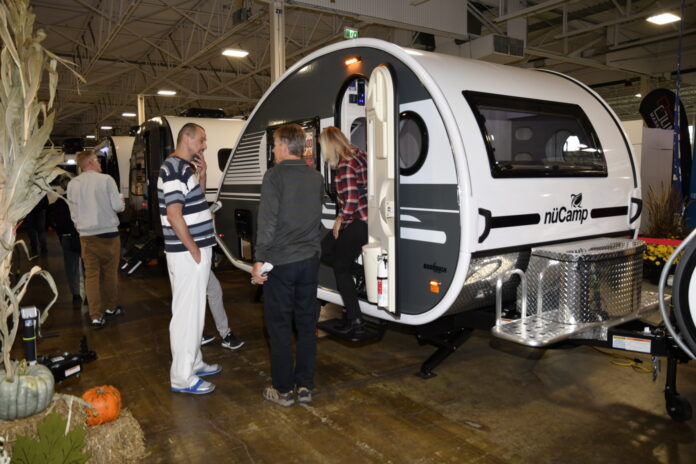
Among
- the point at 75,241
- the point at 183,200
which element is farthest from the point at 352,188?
the point at 75,241

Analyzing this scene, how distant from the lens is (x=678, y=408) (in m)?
3.60

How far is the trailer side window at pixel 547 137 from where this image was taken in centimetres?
420

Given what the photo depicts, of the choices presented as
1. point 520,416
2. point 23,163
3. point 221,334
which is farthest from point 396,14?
point 23,163

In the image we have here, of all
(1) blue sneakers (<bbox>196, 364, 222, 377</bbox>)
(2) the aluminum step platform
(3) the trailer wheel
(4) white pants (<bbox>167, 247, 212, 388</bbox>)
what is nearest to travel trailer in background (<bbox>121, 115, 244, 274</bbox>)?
(1) blue sneakers (<bbox>196, 364, 222, 377</bbox>)

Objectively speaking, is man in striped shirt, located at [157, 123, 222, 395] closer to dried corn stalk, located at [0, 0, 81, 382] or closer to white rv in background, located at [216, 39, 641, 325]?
white rv in background, located at [216, 39, 641, 325]

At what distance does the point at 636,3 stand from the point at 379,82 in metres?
11.5

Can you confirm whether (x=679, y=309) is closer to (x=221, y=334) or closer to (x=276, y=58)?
(x=221, y=334)

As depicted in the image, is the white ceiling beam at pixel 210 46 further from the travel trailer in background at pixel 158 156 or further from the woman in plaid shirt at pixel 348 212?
the woman in plaid shirt at pixel 348 212

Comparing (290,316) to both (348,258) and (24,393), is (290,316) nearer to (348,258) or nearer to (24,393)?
(348,258)

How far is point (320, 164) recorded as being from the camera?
188 inches

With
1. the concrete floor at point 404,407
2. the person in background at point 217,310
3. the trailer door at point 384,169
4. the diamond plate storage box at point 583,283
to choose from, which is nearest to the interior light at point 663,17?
the concrete floor at point 404,407

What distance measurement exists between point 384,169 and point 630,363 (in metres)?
2.64

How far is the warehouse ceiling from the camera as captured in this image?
453 inches

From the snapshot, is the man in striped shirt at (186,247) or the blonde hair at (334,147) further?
the blonde hair at (334,147)
